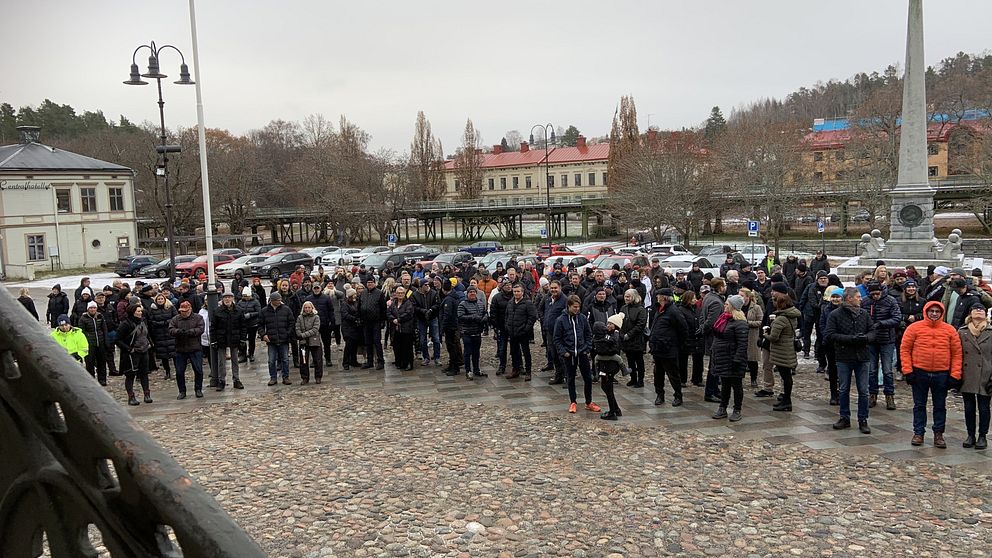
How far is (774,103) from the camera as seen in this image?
12938 centimetres

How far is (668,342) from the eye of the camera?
10.9 meters

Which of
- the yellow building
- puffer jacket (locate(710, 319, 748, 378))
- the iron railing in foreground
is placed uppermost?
the yellow building

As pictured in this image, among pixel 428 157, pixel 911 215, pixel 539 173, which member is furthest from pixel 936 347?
pixel 539 173

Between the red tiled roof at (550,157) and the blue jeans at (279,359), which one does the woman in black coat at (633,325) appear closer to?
the blue jeans at (279,359)

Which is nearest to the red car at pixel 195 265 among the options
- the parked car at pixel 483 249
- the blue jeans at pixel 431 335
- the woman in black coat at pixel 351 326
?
the parked car at pixel 483 249

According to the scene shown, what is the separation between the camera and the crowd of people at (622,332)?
9.40 meters

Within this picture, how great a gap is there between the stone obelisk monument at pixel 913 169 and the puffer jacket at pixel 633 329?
1778cm

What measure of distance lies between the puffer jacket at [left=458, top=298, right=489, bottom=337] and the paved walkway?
1.00m

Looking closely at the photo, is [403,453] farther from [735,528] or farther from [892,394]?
A: [892,394]

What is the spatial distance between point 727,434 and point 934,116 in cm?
6731

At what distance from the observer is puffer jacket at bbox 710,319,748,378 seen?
10.1 meters

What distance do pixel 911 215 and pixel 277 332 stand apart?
2312 centimetres

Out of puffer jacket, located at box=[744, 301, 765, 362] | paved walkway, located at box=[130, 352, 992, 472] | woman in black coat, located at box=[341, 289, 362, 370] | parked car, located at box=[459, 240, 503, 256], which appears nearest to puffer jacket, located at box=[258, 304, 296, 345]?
paved walkway, located at box=[130, 352, 992, 472]

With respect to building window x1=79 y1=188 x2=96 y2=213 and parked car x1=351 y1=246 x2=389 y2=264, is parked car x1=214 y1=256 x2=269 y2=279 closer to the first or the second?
parked car x1=351 y1=246 x2=389 y2=264
